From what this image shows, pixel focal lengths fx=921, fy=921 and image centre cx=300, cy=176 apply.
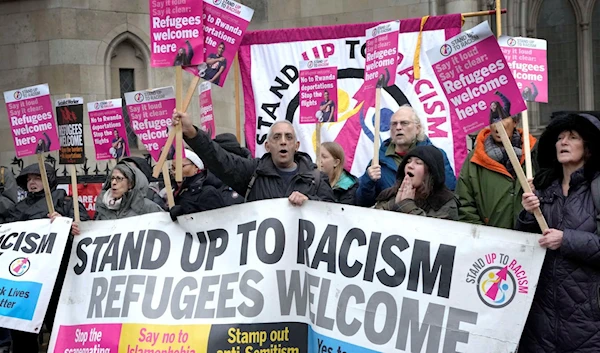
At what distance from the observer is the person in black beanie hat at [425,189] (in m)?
5.76

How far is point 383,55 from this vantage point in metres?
7.47

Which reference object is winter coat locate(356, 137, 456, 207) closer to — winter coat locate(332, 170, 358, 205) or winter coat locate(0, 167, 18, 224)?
winter coat locate(332, 170, 358, 205)

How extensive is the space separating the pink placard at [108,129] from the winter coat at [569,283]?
15.9 ft

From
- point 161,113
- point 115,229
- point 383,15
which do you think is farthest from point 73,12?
point 115,229

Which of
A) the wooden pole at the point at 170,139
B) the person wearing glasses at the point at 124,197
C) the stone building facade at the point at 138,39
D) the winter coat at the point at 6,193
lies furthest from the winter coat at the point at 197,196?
the stone building facade at the point at 138,39

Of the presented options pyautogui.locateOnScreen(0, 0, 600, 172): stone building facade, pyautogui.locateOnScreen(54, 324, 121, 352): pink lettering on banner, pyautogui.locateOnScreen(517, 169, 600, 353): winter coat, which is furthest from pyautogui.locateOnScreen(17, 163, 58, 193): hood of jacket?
pyautogui.locateOnScreen(0, 0, 600, 172): stone building facade

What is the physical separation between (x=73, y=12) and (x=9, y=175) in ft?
17.3

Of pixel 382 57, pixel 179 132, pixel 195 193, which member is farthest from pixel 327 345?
pixel 382 57

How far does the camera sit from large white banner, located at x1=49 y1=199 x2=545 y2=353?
5156 millimetres

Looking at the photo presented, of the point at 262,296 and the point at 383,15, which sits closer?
the point at 262,296

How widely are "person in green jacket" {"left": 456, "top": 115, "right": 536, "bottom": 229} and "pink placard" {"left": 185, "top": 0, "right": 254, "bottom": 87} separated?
6.36 feet

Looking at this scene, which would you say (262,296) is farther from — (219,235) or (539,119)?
(539,119)

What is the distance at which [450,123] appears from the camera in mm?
9328

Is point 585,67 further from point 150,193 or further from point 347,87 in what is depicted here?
point 150,193
